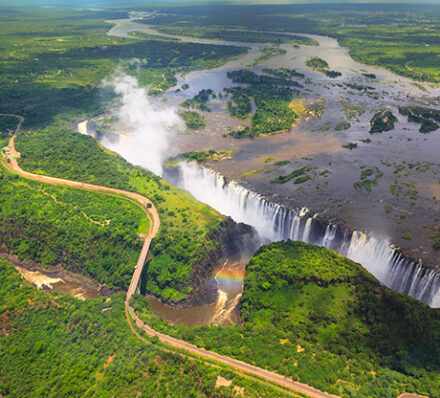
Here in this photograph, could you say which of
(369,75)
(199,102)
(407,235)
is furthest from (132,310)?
(369,75)

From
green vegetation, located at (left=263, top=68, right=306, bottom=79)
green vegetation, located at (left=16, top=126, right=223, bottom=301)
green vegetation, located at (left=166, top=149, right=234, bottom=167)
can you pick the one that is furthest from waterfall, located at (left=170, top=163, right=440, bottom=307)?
green vegetation, located at (left=263, top=68, right=306, bottom=79)

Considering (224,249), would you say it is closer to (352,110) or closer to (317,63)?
(352,110)

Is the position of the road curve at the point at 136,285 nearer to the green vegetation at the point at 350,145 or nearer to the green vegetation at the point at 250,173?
the green vegetation at the point at 250,173

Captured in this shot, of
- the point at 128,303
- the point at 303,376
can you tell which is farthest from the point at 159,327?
the point at 303,376

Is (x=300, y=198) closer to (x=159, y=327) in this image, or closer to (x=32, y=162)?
(x=159, y=327)

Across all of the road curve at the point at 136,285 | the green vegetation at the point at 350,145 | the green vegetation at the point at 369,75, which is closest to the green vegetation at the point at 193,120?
the road curve at the point at 136,285

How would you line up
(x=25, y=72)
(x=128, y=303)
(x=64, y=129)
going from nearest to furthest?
(x=128, y=303), (x=64, y=129), (x=25, y=72)

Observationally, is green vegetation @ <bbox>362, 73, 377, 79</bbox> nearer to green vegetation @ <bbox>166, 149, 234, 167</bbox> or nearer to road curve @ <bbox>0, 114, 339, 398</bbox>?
green vegetation @ <bbox>166, 149, 234, 167</bbox>
